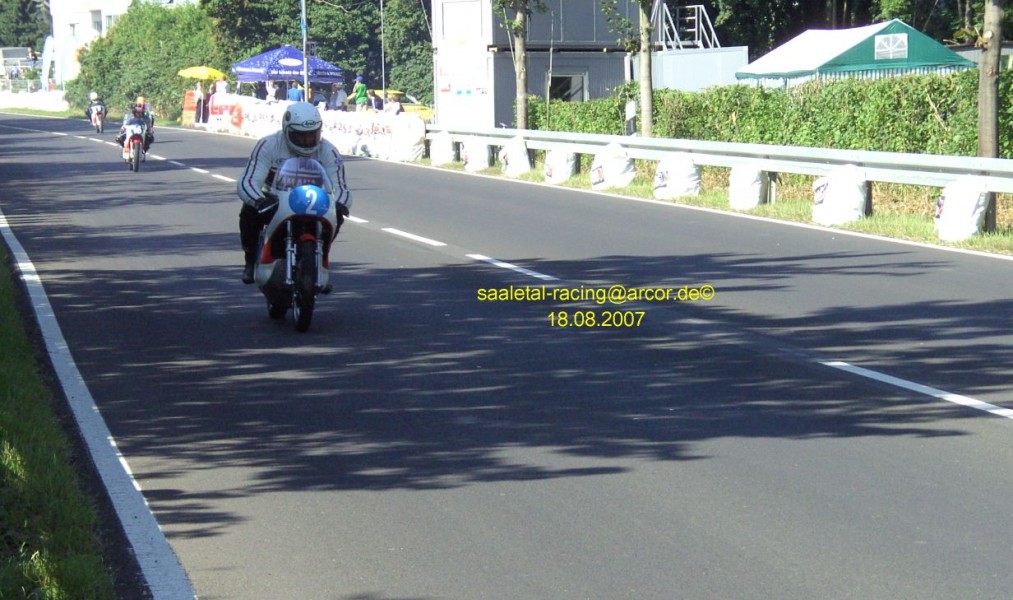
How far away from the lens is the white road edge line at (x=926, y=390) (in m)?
7.68

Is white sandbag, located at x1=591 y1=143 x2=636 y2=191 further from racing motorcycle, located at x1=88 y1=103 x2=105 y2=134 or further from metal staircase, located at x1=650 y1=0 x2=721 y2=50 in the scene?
racing motorcycle, located at x1=88 y1=103 x2=105 y2=134

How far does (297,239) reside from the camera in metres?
10.3

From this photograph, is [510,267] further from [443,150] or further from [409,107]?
[409,107]

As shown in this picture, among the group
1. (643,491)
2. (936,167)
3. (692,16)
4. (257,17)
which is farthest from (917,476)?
(257,17)

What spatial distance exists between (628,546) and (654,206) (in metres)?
14.5

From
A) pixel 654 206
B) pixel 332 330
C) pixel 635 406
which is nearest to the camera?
pixel 635 406

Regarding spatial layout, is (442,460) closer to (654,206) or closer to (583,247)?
(583,247)

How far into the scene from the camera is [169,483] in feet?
21.4

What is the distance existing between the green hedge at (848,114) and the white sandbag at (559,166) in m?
2.72

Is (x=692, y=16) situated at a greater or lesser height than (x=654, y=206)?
greater

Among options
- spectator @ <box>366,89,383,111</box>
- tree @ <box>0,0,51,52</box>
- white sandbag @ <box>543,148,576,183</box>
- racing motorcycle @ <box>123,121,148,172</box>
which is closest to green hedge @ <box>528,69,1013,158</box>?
white sandbag @ <box>543,148,576,183</box>

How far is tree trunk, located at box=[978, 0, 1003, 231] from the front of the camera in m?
17.1

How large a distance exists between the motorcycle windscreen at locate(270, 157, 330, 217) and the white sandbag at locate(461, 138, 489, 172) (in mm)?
18032

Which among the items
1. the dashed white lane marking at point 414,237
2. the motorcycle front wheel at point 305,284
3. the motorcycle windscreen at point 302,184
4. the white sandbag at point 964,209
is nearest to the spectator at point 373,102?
the dashed white lane marking at point 414,237
